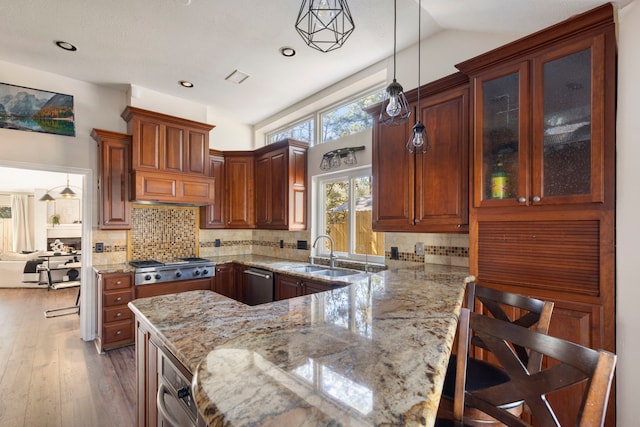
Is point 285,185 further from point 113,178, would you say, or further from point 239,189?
point 113,178

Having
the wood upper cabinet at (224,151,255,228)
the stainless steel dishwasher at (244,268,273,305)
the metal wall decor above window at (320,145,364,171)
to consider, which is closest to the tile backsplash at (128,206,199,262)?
the wood upper cabinet at (224,151,255,228)

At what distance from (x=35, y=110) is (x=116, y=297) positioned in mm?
2259

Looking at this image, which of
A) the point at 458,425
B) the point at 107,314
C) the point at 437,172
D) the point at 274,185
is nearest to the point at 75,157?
the point at 107,314

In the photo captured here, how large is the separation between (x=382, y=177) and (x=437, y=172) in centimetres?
52

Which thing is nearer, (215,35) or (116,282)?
(215,35)

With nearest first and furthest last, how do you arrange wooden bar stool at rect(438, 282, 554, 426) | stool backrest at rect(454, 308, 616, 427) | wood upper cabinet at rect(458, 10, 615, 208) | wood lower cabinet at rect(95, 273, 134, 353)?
stool backrest at rect(454, 308, 616, 427)
wooden bar stool at rect(438, 282, 554, 426)
wood upper cabinet at rect(458, 10, 615, 208)
wood lower cabinet at rect(95, 273, 134, 353)

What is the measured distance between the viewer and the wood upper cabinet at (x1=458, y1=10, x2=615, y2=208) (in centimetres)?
155

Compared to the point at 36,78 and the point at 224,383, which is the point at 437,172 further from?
the point at 36,78

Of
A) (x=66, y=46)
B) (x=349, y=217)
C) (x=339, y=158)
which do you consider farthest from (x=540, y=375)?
(x=66, y=46)

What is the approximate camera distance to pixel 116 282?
130 inches

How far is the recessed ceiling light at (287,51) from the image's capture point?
2904mm

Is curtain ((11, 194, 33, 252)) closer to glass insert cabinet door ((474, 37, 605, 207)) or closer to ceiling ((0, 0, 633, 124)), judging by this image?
ceiling ((0, 0, 633, 124))

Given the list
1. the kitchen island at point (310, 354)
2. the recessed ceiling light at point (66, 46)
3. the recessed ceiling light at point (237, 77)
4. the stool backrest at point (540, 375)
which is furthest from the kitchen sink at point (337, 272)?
the recessed ceiling light at point (66, 46)

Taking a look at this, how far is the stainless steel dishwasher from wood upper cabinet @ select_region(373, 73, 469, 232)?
4.94 ft
